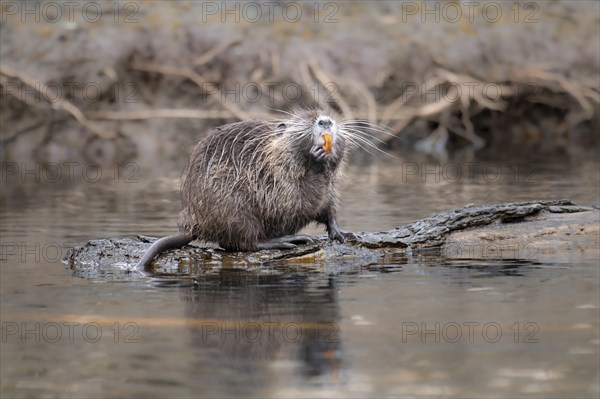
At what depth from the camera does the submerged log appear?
8.72 m

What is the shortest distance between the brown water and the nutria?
296mm

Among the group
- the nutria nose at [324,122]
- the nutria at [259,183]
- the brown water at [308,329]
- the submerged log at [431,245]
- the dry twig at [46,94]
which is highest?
the dry twig at [46,94]

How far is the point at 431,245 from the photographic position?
9.02m

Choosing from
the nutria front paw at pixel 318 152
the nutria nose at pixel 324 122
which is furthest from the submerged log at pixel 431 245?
the nutria nose at pixel 324 122

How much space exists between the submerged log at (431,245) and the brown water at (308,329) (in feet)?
0.33

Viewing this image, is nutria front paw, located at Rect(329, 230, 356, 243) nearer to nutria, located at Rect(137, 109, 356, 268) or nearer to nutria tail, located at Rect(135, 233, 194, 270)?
nutria, located at Rect(137, 109, 356, 268)

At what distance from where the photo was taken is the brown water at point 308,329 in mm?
5688

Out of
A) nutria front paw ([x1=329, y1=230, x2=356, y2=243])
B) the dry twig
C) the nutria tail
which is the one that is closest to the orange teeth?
nutria front paw ([x1=329, y1=230, x2=356, y2=243])

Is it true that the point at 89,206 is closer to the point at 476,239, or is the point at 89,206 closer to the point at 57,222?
the point at 57,222

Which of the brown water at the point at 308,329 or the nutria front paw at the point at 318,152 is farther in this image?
the nutria front paw at the point at 318,152

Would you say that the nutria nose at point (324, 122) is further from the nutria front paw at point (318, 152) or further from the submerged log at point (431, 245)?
the submerged log at point (431, 245)

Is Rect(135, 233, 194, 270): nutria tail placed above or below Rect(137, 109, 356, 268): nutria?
below

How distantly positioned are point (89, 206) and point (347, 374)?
8.52 meters

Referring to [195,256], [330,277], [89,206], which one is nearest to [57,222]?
[89,206]
